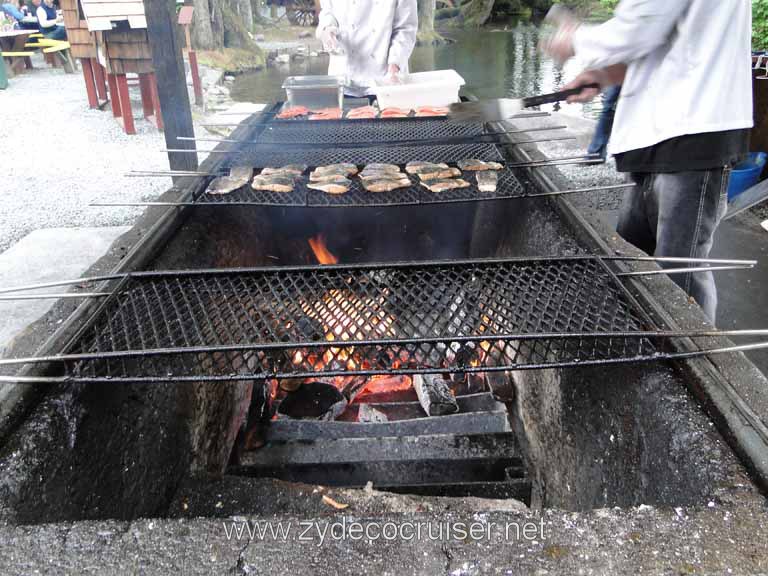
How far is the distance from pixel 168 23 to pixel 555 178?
9.25ft

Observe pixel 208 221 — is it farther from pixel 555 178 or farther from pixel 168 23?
pixel 555 178

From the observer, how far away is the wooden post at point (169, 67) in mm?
3520

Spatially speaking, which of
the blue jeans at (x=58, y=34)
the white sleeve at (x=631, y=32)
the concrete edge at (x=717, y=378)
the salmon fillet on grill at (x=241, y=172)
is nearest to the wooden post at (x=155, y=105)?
the salmon fillet on grill at (x=241, y=172)

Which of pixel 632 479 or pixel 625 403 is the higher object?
pixel 625 403

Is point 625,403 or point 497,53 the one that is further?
point 497,53

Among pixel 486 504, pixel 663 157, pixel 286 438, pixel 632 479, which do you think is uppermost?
pixel 663 157

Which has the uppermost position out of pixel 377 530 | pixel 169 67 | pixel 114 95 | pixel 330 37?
pixel 330 37

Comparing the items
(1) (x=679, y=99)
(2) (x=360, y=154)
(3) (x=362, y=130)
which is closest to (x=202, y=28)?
(3) (x=362, y=130)

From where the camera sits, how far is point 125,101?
8.01 metres

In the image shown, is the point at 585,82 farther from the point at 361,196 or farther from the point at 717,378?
the point at 717,378

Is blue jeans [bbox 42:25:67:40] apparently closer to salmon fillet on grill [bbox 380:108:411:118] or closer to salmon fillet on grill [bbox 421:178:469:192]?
salmon fillet on grill [bbox 380:108:411:118]

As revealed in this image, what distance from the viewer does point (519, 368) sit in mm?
1430

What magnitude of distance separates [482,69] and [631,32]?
1489 centimetres

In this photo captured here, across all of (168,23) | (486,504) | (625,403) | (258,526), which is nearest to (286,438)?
(486,504)
